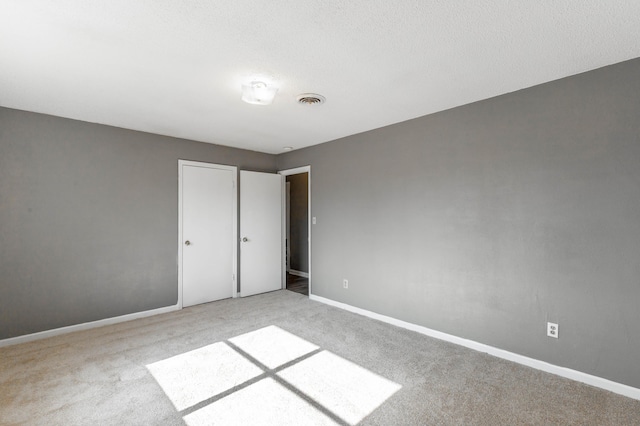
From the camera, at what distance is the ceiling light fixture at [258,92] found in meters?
2.49

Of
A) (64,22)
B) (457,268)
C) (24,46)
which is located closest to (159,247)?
(24,46)

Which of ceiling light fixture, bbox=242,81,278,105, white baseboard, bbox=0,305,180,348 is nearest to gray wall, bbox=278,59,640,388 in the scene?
ceiling light fixture, bbox=242,81,278,105

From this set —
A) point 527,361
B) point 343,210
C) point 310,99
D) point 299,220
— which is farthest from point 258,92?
point 299,220

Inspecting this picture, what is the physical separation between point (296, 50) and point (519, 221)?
94.6 inches

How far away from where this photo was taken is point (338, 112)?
10.6 feet

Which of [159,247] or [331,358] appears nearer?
[331,358]

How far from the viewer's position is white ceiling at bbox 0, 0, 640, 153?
5.39ft

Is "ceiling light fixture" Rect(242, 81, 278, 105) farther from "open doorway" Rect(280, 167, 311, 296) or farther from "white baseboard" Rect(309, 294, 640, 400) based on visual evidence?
"open doorway" Rect(280, 167, 311, 296)

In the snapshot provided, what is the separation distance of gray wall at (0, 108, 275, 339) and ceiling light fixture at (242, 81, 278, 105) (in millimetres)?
2214

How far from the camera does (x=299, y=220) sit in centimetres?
674

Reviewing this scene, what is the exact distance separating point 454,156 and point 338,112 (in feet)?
4.36

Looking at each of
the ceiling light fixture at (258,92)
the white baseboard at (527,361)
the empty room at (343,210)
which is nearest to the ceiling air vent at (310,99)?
the empty room at (343,210)

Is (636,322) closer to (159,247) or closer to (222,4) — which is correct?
(222,4)

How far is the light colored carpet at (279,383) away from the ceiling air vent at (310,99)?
2.43 m
